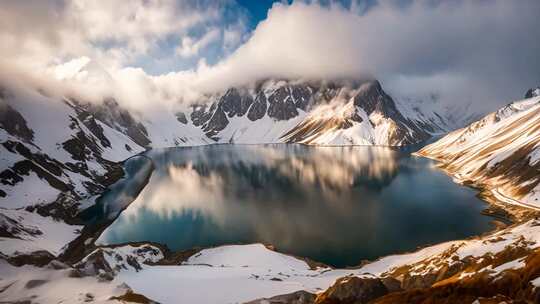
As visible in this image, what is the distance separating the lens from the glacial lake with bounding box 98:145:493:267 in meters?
78.3

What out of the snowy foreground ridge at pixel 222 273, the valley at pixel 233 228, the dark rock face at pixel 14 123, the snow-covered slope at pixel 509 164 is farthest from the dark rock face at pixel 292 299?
the dark rock face at pixel 14 123

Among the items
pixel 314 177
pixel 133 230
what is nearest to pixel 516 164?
pixel 314 177

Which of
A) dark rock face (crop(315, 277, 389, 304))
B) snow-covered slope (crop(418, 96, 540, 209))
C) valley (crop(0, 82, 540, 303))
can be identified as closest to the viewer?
valley (crop(0, 82, 540, 303))

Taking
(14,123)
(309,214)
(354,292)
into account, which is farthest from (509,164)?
(14,123)

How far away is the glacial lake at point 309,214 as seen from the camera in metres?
78.3

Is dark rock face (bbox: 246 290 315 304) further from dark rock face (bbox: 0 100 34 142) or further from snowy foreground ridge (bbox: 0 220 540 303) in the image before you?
dark rock face (bbox: 0 100 34 142)

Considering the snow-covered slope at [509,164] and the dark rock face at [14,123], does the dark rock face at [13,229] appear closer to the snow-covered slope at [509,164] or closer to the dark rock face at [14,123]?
the dark rock face at [14,123]

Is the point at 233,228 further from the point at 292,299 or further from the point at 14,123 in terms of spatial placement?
the point at 14,123

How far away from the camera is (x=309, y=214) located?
9588 centimetres

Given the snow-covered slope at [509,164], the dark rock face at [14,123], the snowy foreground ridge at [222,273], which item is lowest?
the snowy foreground ridge at [222,273]

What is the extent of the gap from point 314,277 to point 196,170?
148 metres

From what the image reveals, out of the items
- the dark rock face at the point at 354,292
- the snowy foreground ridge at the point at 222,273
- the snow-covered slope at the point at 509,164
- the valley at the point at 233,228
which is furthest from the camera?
the snow-covered slope at the point at 509,164

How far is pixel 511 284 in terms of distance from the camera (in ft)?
87.1

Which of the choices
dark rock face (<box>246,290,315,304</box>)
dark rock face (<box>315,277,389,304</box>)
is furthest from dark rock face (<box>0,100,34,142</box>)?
dark rock face (<box>315,277,389,304</box>)
